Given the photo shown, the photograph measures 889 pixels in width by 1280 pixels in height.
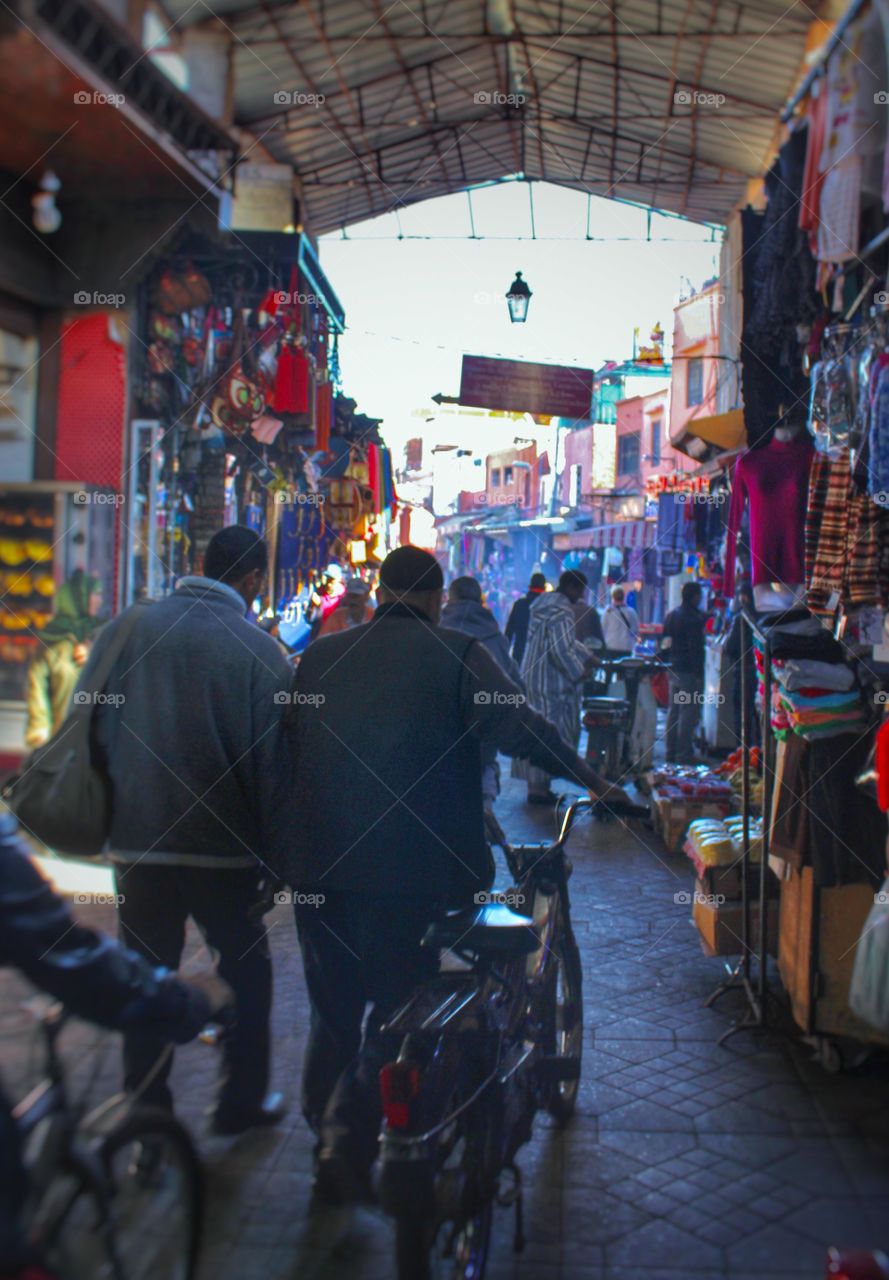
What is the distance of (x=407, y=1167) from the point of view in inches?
105

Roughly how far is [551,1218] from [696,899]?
2.82 metres

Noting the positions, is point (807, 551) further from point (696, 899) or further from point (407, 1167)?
point (407, 1167)

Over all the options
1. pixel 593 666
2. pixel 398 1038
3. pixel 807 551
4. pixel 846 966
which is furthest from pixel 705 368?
pixel 398 1038

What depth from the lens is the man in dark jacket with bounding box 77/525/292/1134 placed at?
345cm

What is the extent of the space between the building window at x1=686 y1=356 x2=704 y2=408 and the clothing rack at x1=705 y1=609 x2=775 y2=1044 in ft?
82.6

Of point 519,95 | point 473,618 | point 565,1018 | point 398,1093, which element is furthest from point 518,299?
point 398,1093

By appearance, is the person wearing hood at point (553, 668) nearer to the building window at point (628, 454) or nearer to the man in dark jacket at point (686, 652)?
the man in dark jacket at point (686, 652)

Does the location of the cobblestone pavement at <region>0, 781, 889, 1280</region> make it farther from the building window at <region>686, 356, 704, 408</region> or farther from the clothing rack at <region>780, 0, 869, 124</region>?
the building window at <region>686, 356, 704, 408</region>

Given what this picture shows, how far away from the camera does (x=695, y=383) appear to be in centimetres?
2973

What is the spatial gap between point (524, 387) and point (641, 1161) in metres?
13.4

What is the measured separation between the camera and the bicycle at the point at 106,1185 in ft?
6.47

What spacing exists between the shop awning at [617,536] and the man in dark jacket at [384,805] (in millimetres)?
19384

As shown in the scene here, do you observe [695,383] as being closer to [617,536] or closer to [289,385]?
[617,536]

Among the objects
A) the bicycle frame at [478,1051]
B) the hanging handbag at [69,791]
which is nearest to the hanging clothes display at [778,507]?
the bicycle frame at [478,1051]
